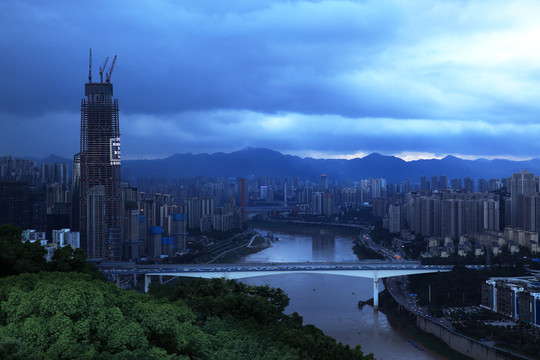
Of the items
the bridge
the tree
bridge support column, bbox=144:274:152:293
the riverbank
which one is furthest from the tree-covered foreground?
bridge support column, bbox=144:274:152:293

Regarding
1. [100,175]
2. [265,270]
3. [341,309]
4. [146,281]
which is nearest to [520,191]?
[341,309]

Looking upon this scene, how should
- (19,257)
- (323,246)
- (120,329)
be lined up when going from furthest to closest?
(323,246), (19,257), (120,329)

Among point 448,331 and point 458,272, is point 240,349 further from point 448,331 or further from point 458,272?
point 458,272

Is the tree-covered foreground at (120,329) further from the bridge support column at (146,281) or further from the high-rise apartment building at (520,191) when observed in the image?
the high-rise apartment building at (520,191)

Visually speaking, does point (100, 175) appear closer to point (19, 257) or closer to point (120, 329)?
point (19, 257)

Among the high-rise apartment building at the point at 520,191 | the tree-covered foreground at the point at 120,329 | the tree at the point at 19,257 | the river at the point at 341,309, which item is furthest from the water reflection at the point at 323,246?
the tree-covered foreground at the point at 120,329

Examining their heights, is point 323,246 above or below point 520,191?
below
